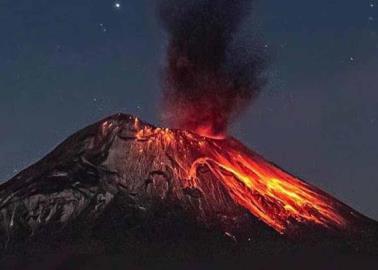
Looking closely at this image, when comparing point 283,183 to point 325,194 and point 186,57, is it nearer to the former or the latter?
point 325,194

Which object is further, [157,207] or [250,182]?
[250,182]

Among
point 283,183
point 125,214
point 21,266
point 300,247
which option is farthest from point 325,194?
point 21,266

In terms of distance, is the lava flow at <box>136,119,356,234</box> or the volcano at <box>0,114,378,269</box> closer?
the volcano at <box>0,114,378,269</box>

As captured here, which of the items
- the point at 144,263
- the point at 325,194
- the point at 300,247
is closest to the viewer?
the point at 144,263

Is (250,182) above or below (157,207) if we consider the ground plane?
above
